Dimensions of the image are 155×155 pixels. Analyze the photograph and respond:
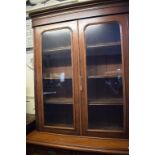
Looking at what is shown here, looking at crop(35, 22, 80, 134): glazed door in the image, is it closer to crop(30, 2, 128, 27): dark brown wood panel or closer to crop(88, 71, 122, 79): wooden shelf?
crop(30, 2, 128, 27): dark brown wood panel

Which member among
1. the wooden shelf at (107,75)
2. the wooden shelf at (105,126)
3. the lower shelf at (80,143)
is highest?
the wooden shelf at (107,75)

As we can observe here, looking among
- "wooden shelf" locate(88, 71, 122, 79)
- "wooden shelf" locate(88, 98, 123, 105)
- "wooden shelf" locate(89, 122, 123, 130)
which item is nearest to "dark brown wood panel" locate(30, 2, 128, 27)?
"wooden shelf" locate(88, 71, 122, 79)

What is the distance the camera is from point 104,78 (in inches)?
57.1

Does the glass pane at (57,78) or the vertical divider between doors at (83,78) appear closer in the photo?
the vertical divider between doors at (83,78)

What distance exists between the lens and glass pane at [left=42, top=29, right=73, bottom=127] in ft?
5.00

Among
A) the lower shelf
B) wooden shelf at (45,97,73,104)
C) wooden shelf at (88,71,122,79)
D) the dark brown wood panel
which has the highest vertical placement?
the dark brown wood panel

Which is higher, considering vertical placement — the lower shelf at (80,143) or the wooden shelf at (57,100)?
the wooden shelf at (57,100)

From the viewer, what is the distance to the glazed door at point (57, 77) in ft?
4.70

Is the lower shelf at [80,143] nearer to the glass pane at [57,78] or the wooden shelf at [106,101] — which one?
the glass pane at [57,78]

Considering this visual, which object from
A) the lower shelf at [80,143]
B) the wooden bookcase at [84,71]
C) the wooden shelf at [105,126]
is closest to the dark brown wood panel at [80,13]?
the wooden bookcase at [84,71]

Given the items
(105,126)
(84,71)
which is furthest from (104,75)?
(105,126)

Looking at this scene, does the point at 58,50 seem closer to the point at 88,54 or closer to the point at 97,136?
the point at 88,54

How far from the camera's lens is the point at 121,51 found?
4.32 ft

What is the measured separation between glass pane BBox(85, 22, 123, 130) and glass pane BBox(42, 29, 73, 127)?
22 centimetres
